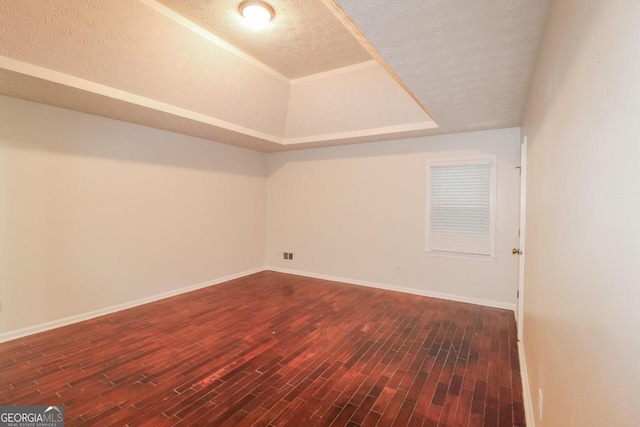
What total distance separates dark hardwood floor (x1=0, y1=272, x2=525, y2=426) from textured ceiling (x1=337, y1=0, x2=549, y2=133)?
249 cm

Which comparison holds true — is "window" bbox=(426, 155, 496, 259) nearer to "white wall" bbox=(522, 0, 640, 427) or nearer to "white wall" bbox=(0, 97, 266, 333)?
"white wall" bbox=(522, 0, 640, 427)

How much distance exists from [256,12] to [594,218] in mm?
2770

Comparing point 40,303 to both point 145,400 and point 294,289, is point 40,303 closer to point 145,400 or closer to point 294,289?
point 145,400

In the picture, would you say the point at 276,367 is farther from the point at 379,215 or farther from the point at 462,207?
the point at 462,207

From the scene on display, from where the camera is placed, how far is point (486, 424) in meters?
1.93

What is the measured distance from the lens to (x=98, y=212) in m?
3.62

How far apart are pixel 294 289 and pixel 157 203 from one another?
2.46 m

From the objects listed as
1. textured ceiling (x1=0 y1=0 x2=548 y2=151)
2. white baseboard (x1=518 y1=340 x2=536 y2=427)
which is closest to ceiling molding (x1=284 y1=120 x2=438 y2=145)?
textured ceiling (x1=0 y1=0 x2=548 y2=151)

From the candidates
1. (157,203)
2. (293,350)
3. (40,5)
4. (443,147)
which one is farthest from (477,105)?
(157,203)

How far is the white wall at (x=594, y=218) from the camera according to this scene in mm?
580

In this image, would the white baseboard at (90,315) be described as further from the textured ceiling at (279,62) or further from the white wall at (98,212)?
the textured ceiling at (279,62)

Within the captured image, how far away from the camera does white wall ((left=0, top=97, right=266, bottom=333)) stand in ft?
9.96

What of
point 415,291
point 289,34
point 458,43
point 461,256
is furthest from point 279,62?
point 415,291

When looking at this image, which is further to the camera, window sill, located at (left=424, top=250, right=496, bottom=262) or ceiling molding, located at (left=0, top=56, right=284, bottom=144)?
window sill, located at (left=424, top=250, right=496, bottom=262)
